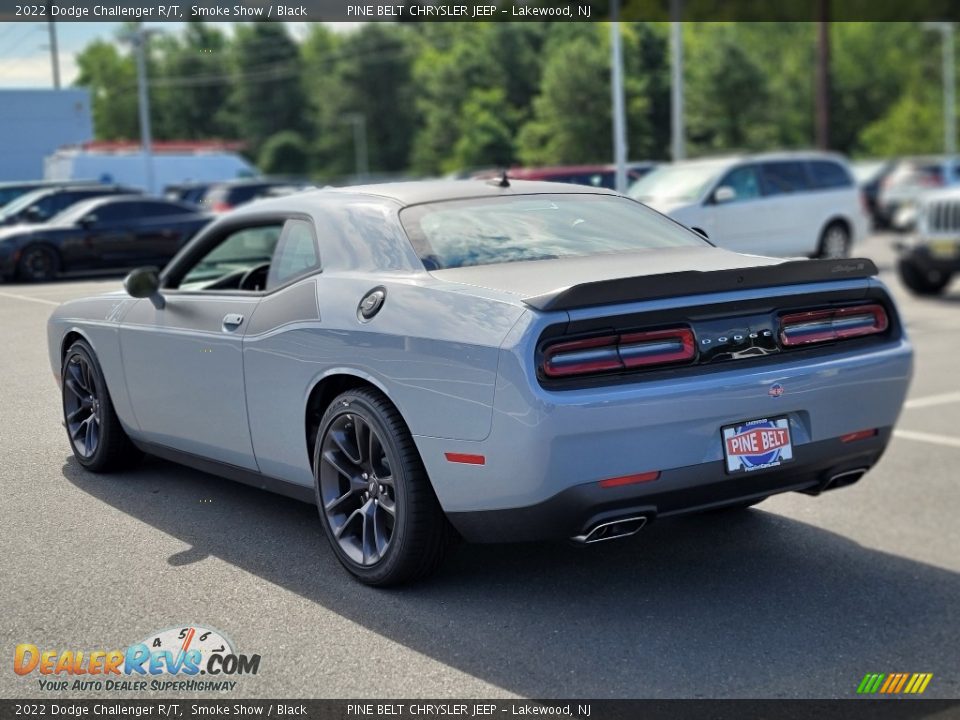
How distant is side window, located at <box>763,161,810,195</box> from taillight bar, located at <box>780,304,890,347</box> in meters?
12.3

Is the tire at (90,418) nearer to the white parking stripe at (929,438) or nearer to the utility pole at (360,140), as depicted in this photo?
the white parking stripe at (929,438)

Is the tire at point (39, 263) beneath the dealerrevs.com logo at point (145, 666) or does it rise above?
above

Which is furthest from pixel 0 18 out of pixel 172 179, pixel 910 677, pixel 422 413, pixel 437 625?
pixel 172 179

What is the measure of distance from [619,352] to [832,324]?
1.05 metres

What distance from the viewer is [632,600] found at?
14.8 feet

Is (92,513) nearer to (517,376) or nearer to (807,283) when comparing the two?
(517,376)

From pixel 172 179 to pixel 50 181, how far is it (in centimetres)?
1483

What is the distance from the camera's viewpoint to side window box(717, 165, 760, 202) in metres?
16.0

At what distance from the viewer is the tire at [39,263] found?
6.96m

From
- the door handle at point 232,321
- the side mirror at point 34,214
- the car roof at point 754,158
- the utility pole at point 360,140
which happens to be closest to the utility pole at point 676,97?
the car roof at point 754,158

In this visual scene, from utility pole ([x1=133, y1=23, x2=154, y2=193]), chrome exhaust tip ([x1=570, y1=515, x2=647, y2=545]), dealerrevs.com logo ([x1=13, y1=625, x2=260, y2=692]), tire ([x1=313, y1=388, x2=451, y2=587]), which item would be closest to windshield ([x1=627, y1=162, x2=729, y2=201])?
utility pole ([x1=133, y1=23, x2=154, y2=193])

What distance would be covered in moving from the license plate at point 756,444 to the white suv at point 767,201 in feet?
32.1

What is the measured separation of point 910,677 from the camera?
4195 mm

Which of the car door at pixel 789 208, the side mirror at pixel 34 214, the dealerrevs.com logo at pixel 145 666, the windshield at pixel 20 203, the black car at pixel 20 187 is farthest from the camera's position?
the car door at pixel 789 208
